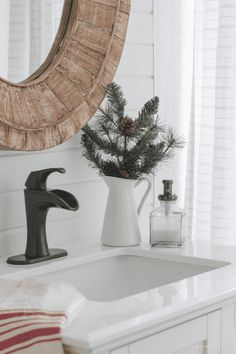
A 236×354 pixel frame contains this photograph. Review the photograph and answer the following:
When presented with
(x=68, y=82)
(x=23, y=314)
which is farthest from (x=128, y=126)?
(x=23, y=314)

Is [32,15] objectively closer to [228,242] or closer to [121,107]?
[121,107]

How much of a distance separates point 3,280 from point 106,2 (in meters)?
0.89

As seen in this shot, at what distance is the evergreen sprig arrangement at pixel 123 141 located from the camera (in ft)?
6.55

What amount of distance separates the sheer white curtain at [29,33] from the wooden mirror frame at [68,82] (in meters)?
0.02

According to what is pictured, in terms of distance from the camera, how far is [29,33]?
1.85 m

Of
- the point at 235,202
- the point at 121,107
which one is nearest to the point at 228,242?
the point at 235,202

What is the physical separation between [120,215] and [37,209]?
276 millimetres

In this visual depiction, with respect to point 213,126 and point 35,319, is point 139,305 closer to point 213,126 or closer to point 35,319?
point 35,319

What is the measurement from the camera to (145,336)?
1.36m

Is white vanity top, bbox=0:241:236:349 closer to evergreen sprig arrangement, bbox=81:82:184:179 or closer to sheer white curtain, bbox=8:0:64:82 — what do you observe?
evergreen sprig arrangement, bbox=81:82:184:179

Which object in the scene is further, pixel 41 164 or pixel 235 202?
pixel 235 202

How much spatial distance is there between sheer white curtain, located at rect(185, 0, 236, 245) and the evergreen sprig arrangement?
0.53m

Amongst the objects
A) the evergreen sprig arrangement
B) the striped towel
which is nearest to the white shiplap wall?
the evergreen sprig arrangement

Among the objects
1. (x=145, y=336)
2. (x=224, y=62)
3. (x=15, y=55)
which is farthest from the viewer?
(x=224, y=62)
